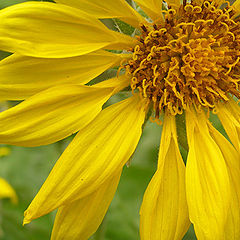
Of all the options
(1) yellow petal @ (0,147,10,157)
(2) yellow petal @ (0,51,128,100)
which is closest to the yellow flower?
(2) yellow petal @ (0,51,128,100)

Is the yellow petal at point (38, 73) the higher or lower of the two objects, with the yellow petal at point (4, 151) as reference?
higher

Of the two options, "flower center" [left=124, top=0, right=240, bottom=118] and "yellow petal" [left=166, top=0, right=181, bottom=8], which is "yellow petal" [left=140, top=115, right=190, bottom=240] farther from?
"yellow petal" [left=166, top=0, right=181, bottom=8]

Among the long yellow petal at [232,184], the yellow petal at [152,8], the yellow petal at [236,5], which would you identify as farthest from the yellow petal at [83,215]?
the yellow petal at [236,5]

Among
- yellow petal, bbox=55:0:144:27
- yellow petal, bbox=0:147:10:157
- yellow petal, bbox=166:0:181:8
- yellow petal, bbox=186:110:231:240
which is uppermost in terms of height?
yellow petal, bbox=166:0:181:8

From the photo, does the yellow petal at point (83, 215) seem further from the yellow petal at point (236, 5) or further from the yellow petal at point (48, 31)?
the yellow petal at point (236, 5)

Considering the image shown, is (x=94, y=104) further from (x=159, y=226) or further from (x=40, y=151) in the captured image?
(x=40, y=151)

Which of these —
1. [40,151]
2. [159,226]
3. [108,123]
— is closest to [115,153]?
[108,123]
